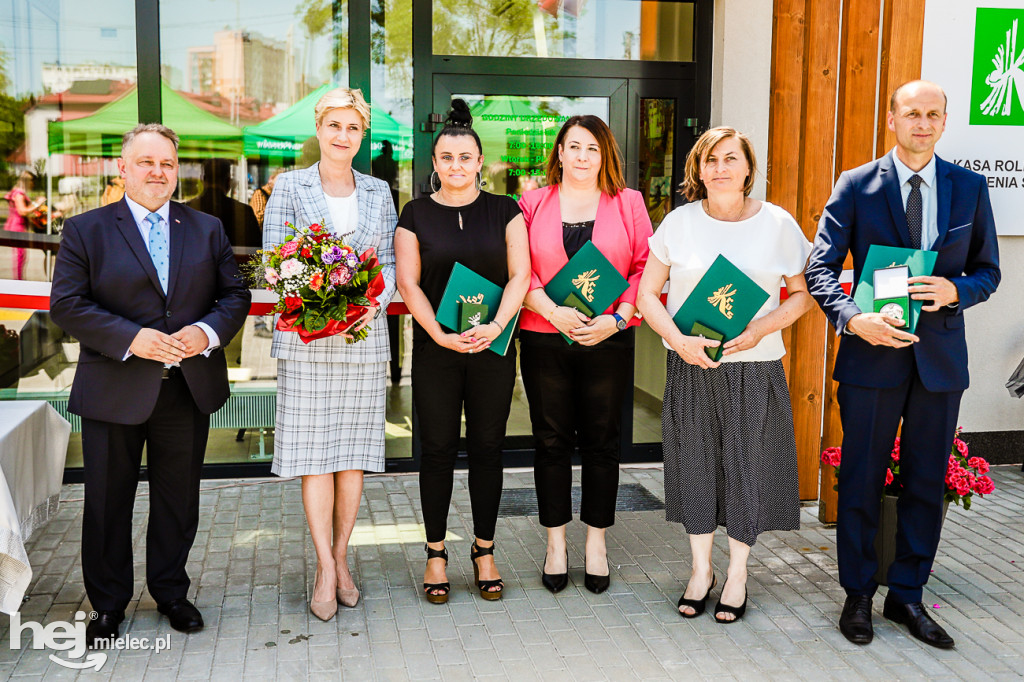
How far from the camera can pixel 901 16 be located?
4656 mm

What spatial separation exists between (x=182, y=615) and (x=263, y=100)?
351 centimetres

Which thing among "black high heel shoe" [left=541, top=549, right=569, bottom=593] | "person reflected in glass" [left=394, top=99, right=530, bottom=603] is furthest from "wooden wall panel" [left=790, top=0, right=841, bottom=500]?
Answer: "person reflected in glass" [left=394, top=99, right=530, bottom=603]

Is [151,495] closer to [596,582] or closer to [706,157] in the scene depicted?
[596,582]

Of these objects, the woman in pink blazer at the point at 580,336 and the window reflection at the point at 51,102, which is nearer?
the woman in pink blazer at the point at 580,336

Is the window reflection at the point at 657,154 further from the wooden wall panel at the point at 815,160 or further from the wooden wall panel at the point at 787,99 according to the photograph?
the wooden wall panel at the point at 815,160

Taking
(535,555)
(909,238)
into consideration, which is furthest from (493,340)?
(909,238)

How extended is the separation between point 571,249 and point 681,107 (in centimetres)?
264

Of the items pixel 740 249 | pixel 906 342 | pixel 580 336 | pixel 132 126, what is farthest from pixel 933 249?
pixel 132 126

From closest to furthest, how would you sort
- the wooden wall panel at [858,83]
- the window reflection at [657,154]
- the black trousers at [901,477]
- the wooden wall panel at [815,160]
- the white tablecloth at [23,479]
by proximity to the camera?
the white tablecloth at [23,479] → the black trousers at [901,477] → the wooden wall panel at [858,83] → the wooden wall panel at [815,160] → the window reflection at [657,154]

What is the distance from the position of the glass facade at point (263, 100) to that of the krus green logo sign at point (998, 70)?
187cm

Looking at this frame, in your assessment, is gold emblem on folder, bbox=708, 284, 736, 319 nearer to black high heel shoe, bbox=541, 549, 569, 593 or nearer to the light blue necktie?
black high heel shoe, bbox=541, 549, 569, 593

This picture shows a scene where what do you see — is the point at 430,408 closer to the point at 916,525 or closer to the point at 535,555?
the point at 535,555

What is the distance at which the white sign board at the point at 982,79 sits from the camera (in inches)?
237

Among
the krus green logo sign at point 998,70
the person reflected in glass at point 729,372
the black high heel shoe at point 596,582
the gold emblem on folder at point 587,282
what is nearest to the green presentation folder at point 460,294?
the gold emblem on folder at point 587,282
